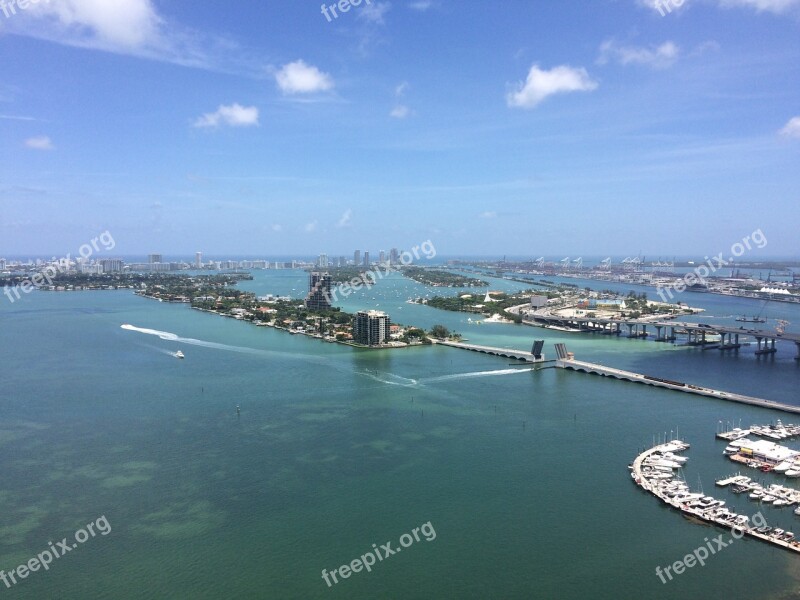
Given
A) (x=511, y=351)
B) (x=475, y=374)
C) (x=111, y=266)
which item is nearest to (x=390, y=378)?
(x=475, y=374)

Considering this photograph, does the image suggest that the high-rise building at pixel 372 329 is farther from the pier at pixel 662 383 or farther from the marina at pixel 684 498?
the marina at pixel 684 498

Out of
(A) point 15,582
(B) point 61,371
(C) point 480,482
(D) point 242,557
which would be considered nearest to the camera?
(A) point 15,582

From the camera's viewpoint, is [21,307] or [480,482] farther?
[21,307]

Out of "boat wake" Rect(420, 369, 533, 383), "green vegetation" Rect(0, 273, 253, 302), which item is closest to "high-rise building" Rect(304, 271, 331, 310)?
"green vegetation" Rect(0, 273, 253, 302)

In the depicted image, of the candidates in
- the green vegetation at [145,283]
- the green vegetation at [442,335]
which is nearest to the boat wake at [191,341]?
the green vegetation at [442,335]

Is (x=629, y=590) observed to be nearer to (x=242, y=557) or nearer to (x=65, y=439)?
(x=242, y=557)

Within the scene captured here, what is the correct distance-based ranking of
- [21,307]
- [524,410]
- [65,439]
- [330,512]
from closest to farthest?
[330,512], [65,439], [524,410], [21,307]

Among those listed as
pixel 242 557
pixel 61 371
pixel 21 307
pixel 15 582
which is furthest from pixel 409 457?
pixel 21 307
